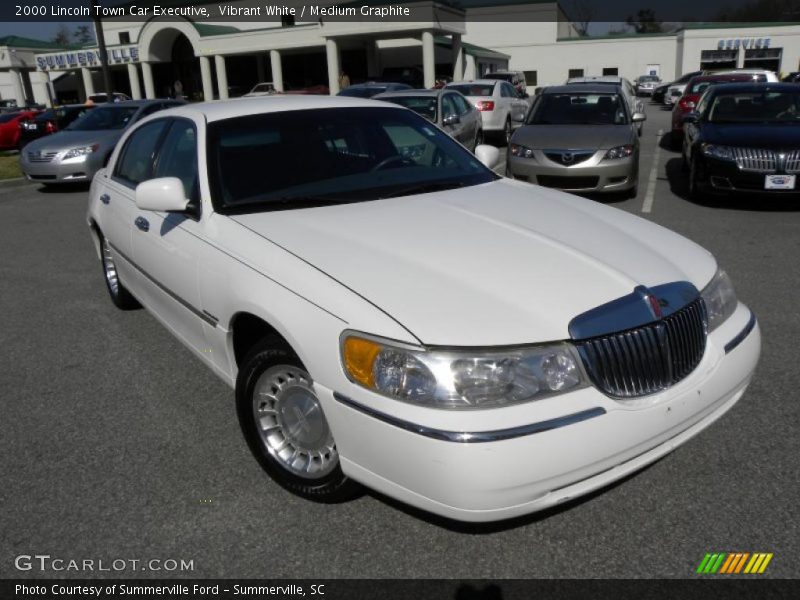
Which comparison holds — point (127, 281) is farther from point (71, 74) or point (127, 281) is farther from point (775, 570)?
point (71, 74)

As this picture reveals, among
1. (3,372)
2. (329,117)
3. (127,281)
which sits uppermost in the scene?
(329,117)

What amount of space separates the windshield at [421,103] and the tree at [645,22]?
106 m

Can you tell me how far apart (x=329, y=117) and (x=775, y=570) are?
3.13 m

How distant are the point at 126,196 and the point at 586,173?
616 cm

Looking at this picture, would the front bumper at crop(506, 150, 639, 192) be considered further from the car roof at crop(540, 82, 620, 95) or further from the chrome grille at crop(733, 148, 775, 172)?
the car roof at crop(540, 82, 620, 95)

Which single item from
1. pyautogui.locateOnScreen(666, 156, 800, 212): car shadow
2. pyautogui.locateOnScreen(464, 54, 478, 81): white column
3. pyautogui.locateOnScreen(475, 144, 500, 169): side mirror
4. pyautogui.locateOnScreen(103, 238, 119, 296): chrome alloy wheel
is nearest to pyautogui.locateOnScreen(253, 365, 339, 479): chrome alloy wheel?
pyautogui.locateOnScreen(475, 144, 500, 169): side mirror

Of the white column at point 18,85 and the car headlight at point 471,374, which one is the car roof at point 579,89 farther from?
the white column at point 18,85

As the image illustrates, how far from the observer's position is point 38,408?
386 cm

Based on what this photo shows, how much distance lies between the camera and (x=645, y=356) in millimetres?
2418

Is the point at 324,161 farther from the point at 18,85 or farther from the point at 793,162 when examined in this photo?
the point at 18,85

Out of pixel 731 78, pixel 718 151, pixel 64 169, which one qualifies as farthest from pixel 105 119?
pixel 731 78

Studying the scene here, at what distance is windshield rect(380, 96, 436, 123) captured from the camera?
40.1 ft
